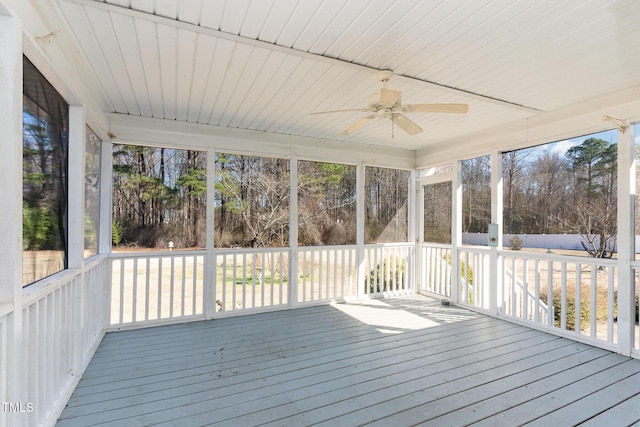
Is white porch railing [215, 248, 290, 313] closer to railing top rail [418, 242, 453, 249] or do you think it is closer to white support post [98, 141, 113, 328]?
white support post [98, 141, 113, 328]

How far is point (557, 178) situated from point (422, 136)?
68.3 inches

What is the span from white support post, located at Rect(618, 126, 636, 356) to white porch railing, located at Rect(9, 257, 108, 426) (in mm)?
4599

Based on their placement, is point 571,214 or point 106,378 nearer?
point 106,378

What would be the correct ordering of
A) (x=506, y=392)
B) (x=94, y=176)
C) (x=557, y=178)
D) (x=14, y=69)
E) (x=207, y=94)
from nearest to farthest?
(x=14, y=69) < (x=506, y=392) < (x=207, y=94) < (x=94, y=176) < (x=557, y=178)

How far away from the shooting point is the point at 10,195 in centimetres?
145

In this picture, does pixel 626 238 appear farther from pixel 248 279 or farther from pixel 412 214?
pixel 248 279

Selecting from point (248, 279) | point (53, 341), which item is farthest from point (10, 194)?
point (248, 279)

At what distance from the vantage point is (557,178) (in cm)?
372

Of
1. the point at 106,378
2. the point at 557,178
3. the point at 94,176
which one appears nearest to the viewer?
the point at 106,378

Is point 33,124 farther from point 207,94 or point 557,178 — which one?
point 557,178

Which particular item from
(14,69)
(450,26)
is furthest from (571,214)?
(14,69)

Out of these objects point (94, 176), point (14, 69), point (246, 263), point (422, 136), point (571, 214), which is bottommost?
point (246, 263)

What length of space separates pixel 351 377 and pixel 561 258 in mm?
2787

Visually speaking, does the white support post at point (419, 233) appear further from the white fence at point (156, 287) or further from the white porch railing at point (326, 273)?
the white fence at point (156, 287)
